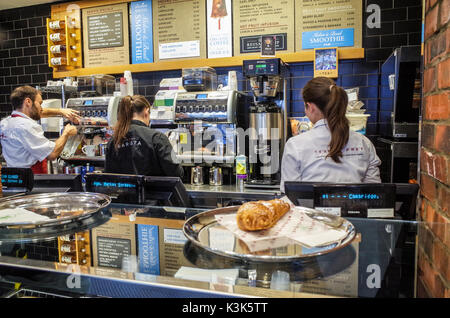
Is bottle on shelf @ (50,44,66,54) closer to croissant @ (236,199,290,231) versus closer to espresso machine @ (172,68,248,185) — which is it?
espresso machine @ (172,68,248,185)

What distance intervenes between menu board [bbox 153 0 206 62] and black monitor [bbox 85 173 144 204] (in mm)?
3252

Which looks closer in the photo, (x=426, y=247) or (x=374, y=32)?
(x=426, y=247)

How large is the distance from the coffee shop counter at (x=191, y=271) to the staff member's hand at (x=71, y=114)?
3.62m

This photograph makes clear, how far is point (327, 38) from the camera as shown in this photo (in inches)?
161

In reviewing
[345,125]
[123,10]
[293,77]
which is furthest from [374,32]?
[123,10]

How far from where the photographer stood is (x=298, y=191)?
129cm

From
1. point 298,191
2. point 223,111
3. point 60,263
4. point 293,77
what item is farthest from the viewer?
point 293,77

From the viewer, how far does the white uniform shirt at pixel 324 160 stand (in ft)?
6.79

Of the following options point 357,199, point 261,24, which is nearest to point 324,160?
point 357,199

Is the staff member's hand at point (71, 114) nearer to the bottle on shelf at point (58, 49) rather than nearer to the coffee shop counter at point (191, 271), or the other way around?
the bottle on shelf at point (58, 49)

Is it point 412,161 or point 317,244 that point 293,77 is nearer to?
point 412,161

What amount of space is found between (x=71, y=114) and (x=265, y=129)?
2.30 metres

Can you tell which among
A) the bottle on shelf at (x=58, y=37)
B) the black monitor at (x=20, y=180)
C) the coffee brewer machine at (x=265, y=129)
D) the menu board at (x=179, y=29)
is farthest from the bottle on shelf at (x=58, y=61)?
the black monitor at (x=20, y=180)

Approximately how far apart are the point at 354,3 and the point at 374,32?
0.38 meters
